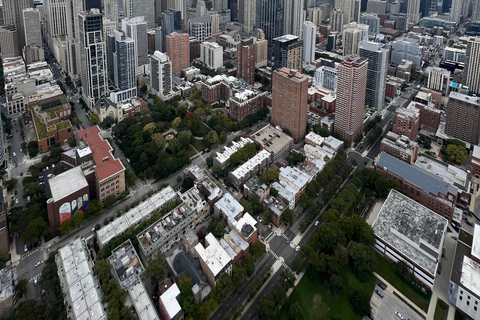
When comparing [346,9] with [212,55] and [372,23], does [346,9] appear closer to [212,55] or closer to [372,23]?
Result: [372,23]

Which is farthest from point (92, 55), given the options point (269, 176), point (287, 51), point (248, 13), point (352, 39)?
point (352, 39)

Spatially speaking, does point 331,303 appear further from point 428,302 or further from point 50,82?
point 50,82

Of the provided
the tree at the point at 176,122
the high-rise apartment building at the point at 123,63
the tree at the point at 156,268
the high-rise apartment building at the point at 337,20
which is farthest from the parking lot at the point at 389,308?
the high-rise apartment building at the point at 337,20

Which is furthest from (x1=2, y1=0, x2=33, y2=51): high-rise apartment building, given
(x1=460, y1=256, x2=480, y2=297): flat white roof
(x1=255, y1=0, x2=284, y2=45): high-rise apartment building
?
(x1=460, y1=256, x2=480, y2=297): flat white roof

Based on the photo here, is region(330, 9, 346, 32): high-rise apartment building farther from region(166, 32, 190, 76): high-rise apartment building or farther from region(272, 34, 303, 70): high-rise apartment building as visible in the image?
region(166, 32, 190, 76): high-rise apartment building

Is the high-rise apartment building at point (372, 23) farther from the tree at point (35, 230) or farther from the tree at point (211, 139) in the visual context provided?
the tree at point (35, 230)

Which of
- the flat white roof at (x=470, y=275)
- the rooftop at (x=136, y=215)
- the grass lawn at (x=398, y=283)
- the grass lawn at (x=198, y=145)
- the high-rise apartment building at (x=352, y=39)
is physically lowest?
the grass lawn at (x=398, y=283)
